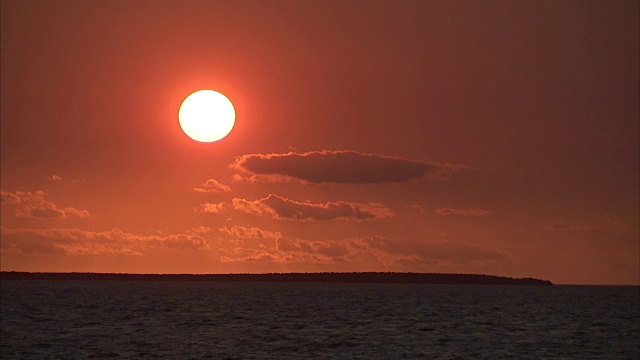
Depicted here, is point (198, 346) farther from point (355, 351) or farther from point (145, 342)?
point (355, 351)

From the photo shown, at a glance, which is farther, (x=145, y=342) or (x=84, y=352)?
(x=145, y=342)

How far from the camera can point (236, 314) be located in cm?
11806

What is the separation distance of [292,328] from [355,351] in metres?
22.3

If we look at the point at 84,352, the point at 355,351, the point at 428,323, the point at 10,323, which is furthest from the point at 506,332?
the point at 10,323

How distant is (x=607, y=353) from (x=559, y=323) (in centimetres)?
3654

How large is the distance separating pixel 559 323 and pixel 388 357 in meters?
48.7

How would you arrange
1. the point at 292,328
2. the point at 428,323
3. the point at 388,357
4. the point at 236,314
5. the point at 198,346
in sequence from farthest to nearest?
the point at 236,314
the point at 428,323
the point at 292,328
the point at 198,346
the point at 388,357

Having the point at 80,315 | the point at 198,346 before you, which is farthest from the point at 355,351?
the point at 80,315

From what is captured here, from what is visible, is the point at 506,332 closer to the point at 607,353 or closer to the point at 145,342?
the point at 607,353

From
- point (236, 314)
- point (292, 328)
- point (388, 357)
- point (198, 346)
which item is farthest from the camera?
point (236, 314)

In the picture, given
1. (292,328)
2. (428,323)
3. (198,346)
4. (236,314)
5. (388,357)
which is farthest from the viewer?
(236,314)

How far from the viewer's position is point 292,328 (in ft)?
297

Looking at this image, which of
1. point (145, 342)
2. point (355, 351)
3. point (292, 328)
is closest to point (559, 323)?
point (292, 328)

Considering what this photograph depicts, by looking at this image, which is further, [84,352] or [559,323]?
[559,323]
